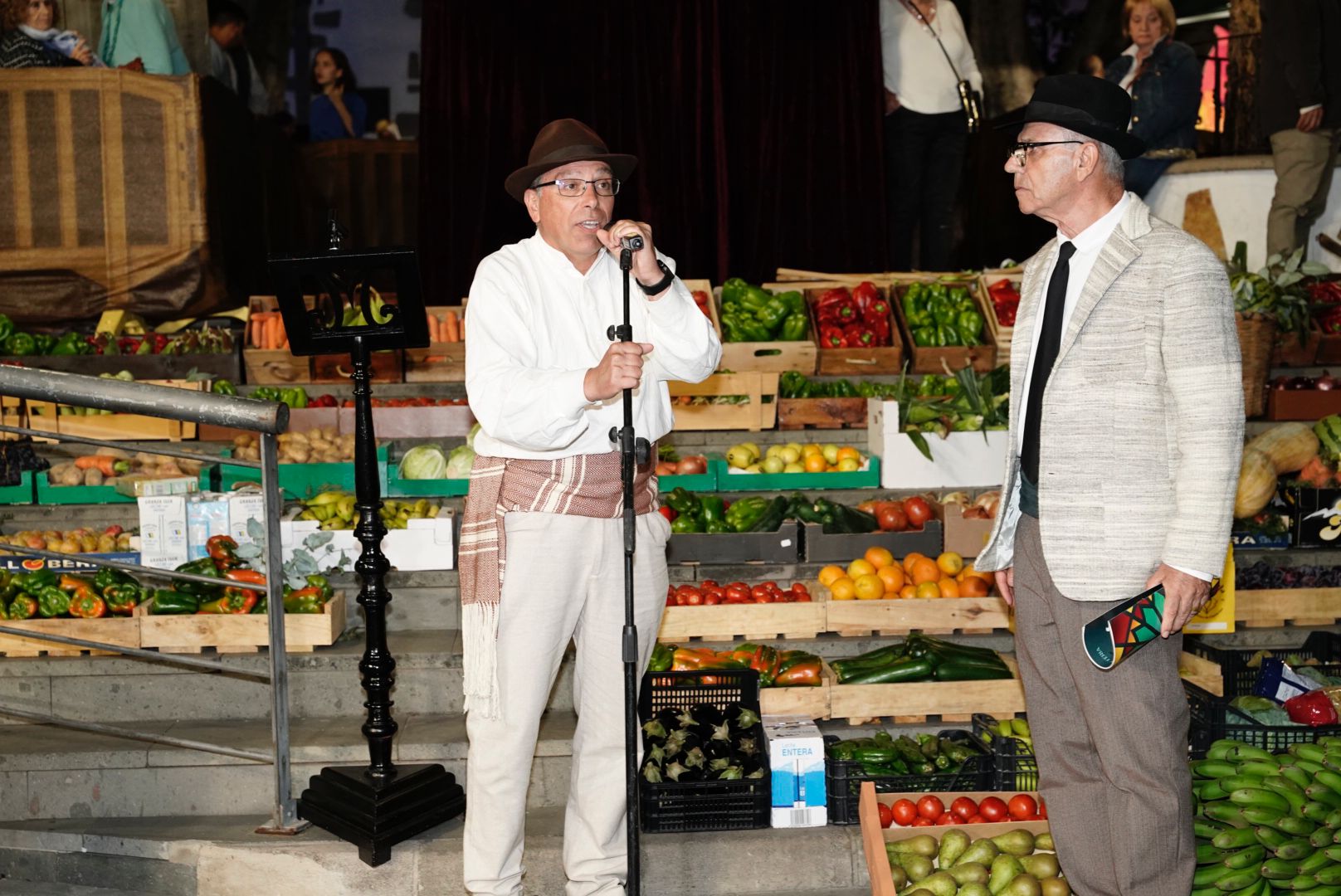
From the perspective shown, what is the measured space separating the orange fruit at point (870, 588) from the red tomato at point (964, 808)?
1030 mm

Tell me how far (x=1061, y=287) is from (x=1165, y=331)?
0.27 metres

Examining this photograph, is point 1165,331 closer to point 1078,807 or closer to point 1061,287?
point 1061,287

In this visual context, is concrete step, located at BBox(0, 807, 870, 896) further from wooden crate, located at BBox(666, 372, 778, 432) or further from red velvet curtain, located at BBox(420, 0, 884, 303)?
red velvet curtain, located at BBox(420, 0, 884, 303)

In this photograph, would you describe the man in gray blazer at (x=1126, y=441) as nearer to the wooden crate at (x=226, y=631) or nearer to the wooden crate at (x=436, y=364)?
the wooden crate at (x=226, y=631)

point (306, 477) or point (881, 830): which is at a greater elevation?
point (306, 477)

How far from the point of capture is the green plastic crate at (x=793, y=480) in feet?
17.5

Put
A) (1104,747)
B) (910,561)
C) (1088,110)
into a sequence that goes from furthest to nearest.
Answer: (910,561), (1104,747), (1088,110)

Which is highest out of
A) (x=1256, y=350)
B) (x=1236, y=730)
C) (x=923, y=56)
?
(x=923, y=56)

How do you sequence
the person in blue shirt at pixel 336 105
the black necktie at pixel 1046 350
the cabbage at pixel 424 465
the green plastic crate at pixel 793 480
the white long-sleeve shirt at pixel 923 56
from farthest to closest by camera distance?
the person in blue shirt at pixel 336 105, the white long-sleeve shirt at pixel 923 56, the green plastic crate at pixel 793 480, the cabbage at pixel 424 465, the black necktie at pixel 1046 350

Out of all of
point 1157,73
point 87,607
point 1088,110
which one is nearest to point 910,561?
point 1088,110

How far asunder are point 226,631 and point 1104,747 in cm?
272

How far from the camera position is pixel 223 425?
326 centimetres

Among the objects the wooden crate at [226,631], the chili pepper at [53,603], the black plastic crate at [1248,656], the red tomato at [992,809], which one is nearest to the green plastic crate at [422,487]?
the wooden crate at [226,631]

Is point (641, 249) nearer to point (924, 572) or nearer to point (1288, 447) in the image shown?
point (924, 572)
